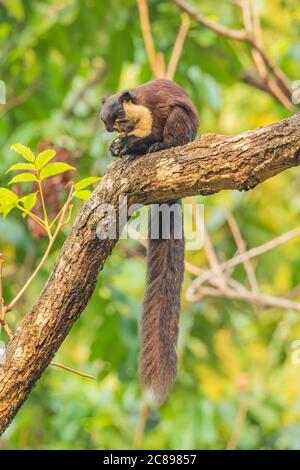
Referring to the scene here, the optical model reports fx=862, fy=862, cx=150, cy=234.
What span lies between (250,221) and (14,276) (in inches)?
65.1

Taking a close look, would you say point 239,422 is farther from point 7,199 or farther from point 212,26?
point 7,199

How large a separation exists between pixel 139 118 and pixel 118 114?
12cm

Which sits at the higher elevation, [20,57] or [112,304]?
[20,57]

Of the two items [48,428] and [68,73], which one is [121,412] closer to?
[48,428]

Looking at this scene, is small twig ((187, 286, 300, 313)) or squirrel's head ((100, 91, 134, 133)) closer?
squirrel's head ((100, 91, 134, 133))

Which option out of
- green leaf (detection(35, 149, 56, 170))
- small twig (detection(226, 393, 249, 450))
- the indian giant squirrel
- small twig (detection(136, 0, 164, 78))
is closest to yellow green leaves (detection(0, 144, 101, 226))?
green leaf (detection(35, 149, 56, 170))

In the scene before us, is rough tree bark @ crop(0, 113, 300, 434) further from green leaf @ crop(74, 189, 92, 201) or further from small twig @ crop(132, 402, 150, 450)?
small twig @ crop(132, 402, 150, 450)

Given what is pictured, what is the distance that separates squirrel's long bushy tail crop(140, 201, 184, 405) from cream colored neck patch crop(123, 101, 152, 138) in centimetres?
30

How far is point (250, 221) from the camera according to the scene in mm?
5914

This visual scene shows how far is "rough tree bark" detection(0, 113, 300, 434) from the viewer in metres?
2.68

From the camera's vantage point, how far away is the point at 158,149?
3311 mm

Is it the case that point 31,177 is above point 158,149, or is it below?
below

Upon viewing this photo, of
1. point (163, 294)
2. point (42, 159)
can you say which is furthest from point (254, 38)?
point (42, 159)
